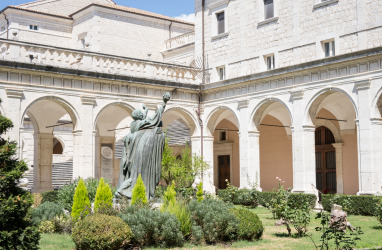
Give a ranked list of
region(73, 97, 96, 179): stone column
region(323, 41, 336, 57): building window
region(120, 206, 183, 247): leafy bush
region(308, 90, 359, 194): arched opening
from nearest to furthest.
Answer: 1. region(120, 206, 183, 247): leafy bush
2. region(323, 41, 336, 57): building window
3. region(73, 97, 96, 179): stone column
4. region(308, 90, 359, 194): arched opening

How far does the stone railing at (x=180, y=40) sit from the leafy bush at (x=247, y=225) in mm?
21001

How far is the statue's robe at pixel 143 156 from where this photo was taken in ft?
38.6

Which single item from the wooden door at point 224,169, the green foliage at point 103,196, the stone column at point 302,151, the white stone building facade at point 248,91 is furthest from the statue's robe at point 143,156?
the wooden door at point 224,169

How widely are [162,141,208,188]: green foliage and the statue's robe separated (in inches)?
367

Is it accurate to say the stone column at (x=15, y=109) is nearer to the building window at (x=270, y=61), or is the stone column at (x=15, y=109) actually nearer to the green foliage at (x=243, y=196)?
the green foliage at (x=243, y=196)

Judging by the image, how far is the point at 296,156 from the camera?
2045cm

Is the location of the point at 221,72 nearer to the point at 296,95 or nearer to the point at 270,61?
the point at 270,61

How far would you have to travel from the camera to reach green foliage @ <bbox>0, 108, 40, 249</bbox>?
7164mm

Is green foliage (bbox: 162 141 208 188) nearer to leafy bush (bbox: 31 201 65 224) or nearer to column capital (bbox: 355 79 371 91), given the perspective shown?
column capital (bbox: 355 79 371 91)

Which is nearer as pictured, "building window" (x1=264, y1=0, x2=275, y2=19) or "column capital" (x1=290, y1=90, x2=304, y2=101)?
"column capital" (x1=290, y1=90, x2=304, y2=101)

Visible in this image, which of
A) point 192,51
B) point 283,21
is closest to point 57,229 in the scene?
point 283,21

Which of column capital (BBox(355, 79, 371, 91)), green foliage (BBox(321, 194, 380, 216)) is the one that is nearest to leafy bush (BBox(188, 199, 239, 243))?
green foliage (BBox(321, 194, 380, 216))

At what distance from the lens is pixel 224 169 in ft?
97.3

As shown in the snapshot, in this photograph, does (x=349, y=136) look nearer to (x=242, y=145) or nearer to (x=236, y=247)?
(x=242, y=145)
